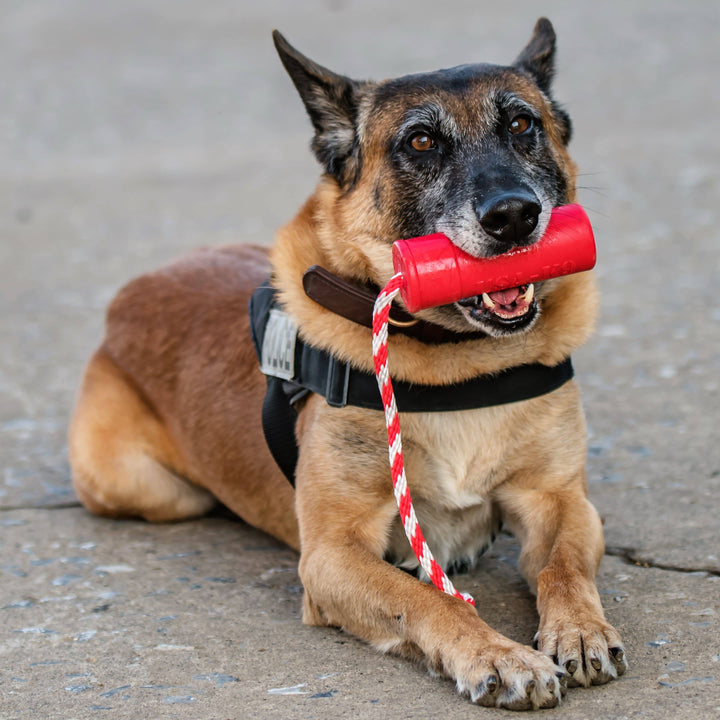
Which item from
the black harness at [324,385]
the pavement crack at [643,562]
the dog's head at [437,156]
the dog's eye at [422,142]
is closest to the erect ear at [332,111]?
the dog's head at [437,156]

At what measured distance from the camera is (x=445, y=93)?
338 centimetres

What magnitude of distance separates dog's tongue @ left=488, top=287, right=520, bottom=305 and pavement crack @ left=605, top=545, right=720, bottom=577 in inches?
40.1

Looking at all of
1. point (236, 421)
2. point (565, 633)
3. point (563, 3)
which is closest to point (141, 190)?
point (236, 421)

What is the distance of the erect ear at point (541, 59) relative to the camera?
373 cm

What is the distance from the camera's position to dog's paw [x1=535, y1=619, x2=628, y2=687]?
8.81ft

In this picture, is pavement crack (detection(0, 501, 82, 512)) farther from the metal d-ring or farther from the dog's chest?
the metal d-ring

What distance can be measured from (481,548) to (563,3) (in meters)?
18.1

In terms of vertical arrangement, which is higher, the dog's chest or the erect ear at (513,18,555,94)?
the erect ear at (513,18,555,94)

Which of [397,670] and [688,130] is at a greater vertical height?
[688,130]

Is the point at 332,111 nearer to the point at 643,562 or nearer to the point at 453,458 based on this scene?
the point at 453,458

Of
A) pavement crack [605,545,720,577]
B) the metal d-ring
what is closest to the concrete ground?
pavement crack [605,545,720,577]

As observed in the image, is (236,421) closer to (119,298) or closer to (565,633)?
(119,298)

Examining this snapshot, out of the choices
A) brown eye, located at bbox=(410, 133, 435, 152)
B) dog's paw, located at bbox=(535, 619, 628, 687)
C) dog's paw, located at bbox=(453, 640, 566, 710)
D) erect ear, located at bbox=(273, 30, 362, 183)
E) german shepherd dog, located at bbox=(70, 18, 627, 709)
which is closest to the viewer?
dog's paw, located at bbox=(453, 640, 566, 710)

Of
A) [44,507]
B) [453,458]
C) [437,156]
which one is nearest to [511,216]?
[437,156]
